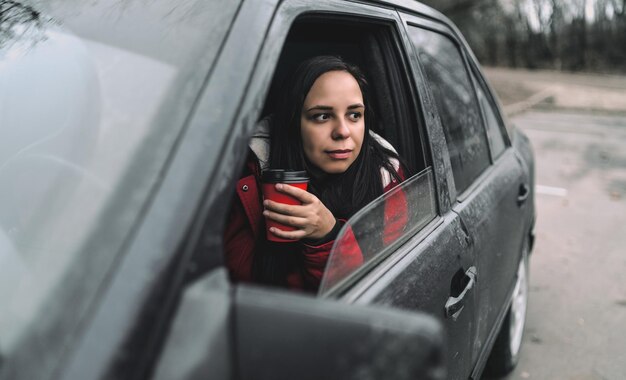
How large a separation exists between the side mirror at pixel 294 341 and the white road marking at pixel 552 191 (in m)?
6.59

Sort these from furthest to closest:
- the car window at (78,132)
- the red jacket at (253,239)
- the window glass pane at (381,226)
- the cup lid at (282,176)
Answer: the red jacket at (253,239)
the cup lid at (282,176)
the window glass pane at (381,226)
the car window at (78,132)

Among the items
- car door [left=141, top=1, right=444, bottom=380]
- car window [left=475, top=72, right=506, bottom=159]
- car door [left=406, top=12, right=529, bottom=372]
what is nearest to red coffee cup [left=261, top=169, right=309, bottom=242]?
car door [left=141, top=1, right=444, bottom=380]

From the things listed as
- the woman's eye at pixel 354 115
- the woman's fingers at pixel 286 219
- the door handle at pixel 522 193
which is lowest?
the door handle at pixel 522 193

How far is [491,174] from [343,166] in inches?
42.1

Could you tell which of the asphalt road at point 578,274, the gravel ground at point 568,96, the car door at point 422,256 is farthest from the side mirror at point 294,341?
the gravel ground at point 568,96

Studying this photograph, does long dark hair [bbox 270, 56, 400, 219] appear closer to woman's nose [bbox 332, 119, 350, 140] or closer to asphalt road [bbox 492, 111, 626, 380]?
woman's nose [bbox 332, 119, 350, 140]

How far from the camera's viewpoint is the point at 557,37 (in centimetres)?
3173

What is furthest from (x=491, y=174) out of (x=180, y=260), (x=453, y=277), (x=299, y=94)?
→ (x=180, y=260)

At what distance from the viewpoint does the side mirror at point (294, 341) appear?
81cm

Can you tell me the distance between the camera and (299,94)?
1.76 metres

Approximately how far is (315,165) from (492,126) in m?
1.50

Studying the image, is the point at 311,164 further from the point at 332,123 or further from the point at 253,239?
the point at 253,239

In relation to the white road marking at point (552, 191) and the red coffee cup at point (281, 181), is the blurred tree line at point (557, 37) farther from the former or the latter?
the red coffee cup at point (281, 181)

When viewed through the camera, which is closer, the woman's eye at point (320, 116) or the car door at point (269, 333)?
the car door at point (269, 333)
